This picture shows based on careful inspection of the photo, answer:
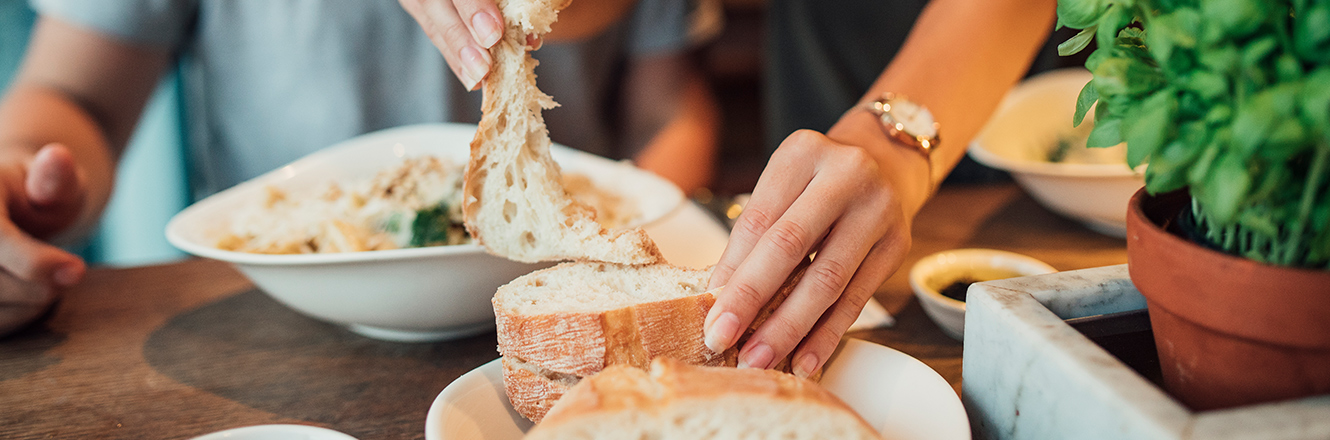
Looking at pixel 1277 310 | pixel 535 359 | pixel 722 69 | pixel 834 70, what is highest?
pixel 1277 310

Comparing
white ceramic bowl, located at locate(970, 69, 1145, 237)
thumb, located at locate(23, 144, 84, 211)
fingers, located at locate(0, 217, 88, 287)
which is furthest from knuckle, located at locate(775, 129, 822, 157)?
thumb, located at locate(23, 144, 84, 211)

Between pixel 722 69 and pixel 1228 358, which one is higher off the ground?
pixel 1228 358

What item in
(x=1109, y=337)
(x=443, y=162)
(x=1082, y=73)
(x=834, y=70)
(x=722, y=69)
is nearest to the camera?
(x=1109, y=337)

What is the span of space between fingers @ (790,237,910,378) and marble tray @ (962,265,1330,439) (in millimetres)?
142

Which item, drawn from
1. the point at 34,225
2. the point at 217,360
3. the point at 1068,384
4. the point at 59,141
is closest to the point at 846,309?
the point at 1068,384

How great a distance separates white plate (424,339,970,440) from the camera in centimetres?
71

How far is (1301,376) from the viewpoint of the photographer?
1.84ft

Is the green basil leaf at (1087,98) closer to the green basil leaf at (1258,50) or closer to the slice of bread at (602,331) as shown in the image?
the green basil leaf at (1258,50)

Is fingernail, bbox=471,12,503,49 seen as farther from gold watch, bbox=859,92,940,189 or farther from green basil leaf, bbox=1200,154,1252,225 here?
green basil leaf, bbox=1200,154,1252,225

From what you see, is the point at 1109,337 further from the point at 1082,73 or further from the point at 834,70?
the point at 834,70

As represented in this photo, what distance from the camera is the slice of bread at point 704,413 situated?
624mm

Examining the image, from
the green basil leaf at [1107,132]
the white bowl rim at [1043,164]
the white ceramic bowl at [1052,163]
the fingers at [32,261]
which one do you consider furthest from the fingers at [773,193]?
the fingers at [32,261]

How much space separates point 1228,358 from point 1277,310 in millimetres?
70

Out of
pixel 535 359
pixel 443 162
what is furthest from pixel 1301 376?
pixel 443 162
